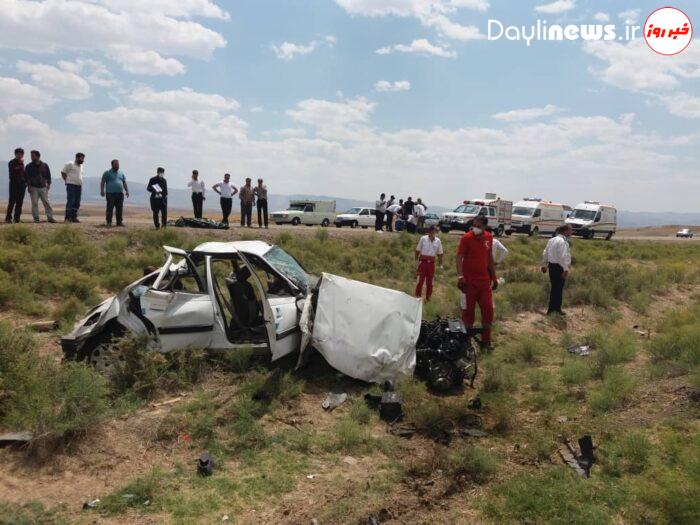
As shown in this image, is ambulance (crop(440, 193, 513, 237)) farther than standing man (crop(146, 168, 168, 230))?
Yes

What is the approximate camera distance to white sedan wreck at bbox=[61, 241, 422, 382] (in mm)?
6832

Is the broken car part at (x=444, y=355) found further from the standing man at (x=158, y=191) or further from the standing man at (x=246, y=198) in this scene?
the standing man at (x=246, y=198)

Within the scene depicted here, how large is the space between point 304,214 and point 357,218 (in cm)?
344

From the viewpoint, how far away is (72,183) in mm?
15266

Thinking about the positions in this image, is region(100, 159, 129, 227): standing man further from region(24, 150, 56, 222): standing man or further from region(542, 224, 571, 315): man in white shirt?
region(542, 224, 571, 315): man in white shirt

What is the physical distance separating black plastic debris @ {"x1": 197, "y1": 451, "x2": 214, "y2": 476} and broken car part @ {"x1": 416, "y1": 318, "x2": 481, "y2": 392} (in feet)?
9.74

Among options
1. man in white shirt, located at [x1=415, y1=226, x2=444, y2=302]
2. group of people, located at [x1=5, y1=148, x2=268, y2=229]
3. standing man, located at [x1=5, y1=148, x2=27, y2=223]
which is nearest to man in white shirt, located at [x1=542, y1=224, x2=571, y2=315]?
man in white shirt, located at [x1=415, y1=226, x2=444, y2=302]

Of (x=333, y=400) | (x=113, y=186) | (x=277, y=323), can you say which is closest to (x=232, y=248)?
(x=277, y=323)

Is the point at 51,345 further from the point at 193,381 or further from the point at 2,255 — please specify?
the point at 2,255

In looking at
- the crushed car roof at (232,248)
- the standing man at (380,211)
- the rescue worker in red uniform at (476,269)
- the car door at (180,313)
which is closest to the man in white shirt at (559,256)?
the rescue worker in red uniform at (476,269)

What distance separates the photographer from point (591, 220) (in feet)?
116

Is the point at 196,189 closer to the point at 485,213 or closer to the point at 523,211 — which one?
the point at 485,213

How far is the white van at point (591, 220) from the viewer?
116 ft

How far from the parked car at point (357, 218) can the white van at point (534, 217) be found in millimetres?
8701
